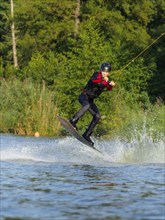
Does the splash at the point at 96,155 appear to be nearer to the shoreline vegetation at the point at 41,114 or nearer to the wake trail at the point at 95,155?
the wake trail at the point at 95,155

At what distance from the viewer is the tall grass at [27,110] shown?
105 feet

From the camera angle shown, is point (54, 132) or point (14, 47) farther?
point (14, 47)

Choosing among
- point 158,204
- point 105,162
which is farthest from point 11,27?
point 158,204

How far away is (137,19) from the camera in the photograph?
190ft

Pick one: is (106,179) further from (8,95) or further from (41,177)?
(8,95)

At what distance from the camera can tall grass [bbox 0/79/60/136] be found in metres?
32.0

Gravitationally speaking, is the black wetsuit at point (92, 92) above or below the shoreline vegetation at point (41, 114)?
above

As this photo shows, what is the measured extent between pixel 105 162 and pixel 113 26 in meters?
36.8

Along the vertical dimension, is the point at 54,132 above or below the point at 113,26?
below

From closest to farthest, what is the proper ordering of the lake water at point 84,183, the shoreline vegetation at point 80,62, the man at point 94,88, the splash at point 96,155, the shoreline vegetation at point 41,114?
the lake water at point 84,183, the man at point 94,88, the splash at point 96,155, the shoreline vegetation at point 41,114, the shoreline vegetation at point 80,62

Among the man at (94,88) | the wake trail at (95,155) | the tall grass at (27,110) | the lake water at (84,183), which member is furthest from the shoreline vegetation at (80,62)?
the man at (94,88)

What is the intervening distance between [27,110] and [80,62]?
3.45 metres

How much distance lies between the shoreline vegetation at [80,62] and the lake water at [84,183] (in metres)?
4.92

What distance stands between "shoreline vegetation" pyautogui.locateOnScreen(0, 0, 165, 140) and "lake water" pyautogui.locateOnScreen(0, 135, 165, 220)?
4.92m
